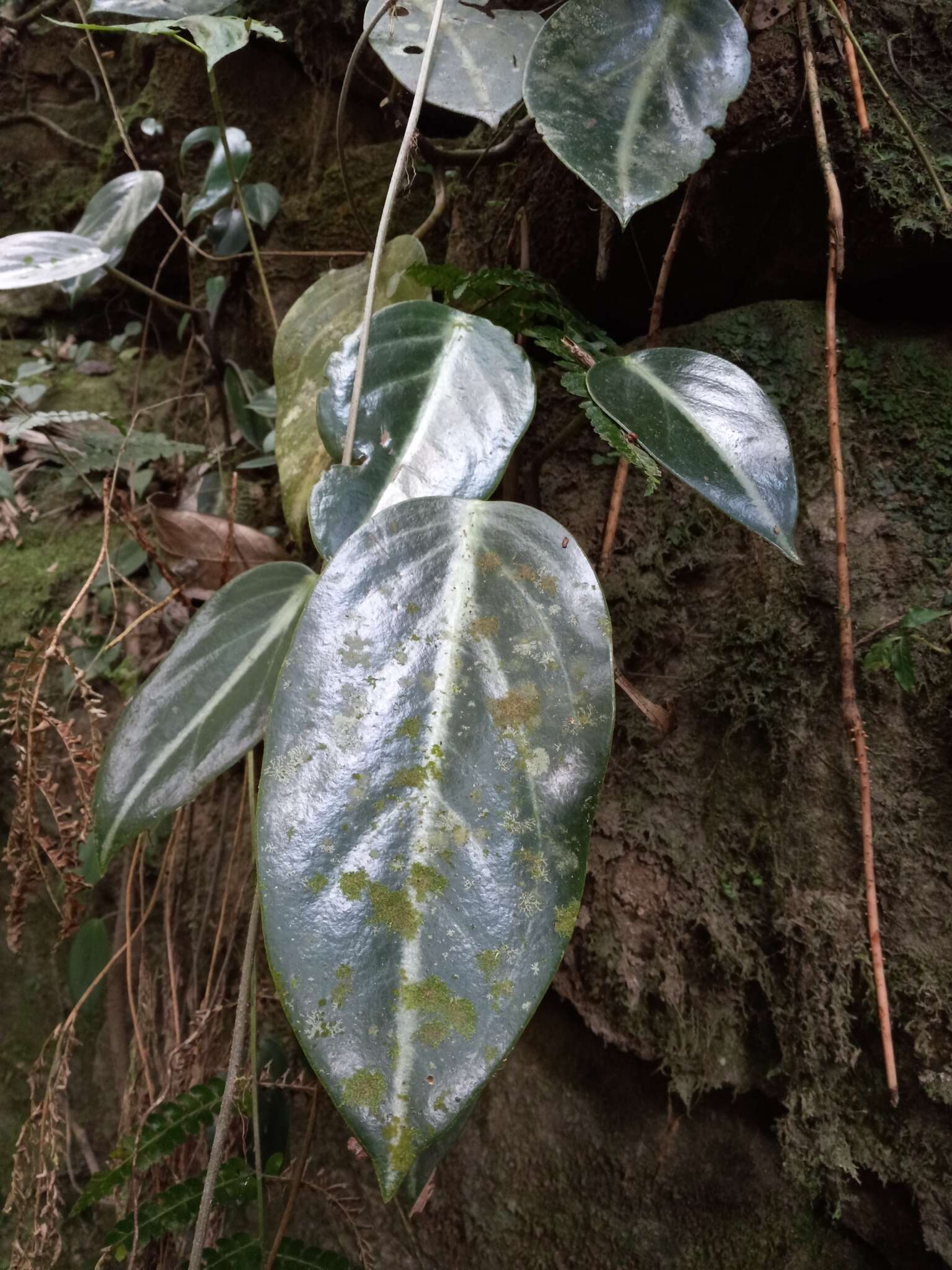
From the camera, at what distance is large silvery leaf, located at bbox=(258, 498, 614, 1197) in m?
0.36

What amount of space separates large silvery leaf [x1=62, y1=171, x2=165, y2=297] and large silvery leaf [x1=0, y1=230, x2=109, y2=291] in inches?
5.5

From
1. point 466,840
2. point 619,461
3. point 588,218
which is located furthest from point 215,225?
point 466,840

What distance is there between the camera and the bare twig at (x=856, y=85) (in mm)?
842

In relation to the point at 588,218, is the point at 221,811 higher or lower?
lower

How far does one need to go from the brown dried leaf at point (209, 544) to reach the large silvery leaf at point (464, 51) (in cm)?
58

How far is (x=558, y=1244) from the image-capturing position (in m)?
0.79

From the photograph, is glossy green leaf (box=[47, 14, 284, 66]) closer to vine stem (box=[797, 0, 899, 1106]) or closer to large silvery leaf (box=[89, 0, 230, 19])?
large silvery leaf (box=[89, 0, 230, 19])

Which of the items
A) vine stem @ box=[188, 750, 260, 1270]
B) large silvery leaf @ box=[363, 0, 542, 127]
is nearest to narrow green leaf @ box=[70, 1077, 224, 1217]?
vine stem @ box=[188, 750, 260, 1270]

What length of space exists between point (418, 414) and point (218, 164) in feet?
3.27

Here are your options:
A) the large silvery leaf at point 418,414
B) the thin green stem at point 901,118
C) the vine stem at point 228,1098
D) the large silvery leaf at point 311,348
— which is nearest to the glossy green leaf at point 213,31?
the large silvery leaf at point 311,348

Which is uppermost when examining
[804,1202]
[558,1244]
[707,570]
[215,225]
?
[215,225]

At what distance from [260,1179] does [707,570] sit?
813 millimetres

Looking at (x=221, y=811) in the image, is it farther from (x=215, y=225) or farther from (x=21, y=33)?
(x=21, y=33)

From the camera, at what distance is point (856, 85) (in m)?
0.84
